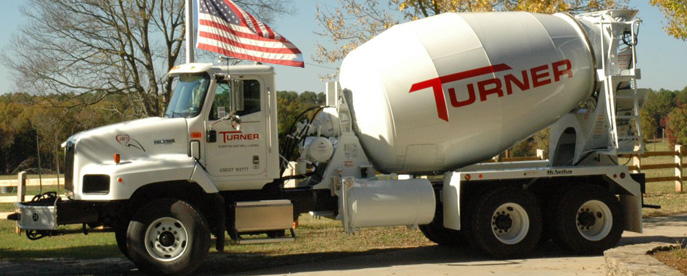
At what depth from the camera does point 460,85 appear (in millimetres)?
12312

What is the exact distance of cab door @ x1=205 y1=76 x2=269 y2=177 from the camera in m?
11.6

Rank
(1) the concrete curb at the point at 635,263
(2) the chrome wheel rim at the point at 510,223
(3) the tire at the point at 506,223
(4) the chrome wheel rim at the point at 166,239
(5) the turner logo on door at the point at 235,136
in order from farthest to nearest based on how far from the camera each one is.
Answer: (2) the chrome wheel rim at the point at 510,223 < (3) the tire at the point at 506,223 < (5) the turner logo on door at the point at 235,136 < (4) the chrome wheel rim at the point at 166,239 < (1) the concrete curb at the point at 635,263

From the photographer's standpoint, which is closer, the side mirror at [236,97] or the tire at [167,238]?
the tire at [167,238]

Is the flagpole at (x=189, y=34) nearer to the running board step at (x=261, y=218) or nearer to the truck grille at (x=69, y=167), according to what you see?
the truck grille at (x=69, y=167)

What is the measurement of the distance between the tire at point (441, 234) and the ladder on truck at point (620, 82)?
2.86 m

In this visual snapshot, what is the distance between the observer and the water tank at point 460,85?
40.1 ft

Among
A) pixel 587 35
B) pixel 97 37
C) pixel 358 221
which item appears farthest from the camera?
pixel 97 37

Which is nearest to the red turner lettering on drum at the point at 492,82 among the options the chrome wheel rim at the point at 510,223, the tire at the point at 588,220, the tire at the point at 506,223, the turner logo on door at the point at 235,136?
the tire at the point at 506,223

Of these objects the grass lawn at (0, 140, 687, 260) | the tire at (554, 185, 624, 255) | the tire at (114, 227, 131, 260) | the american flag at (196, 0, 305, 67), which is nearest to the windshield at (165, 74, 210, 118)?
the american flag at (196, 0, 305, 67)

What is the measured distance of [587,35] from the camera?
44.0 feet

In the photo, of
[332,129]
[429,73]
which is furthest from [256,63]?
[429,73]

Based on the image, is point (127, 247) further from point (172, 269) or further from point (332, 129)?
point (332, 129)

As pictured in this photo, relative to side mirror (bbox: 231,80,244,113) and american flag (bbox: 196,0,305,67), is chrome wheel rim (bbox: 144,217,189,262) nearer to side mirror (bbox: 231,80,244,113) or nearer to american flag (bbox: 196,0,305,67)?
side mirror (bbox: 231,80,244,113)

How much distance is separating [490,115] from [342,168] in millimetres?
2392
